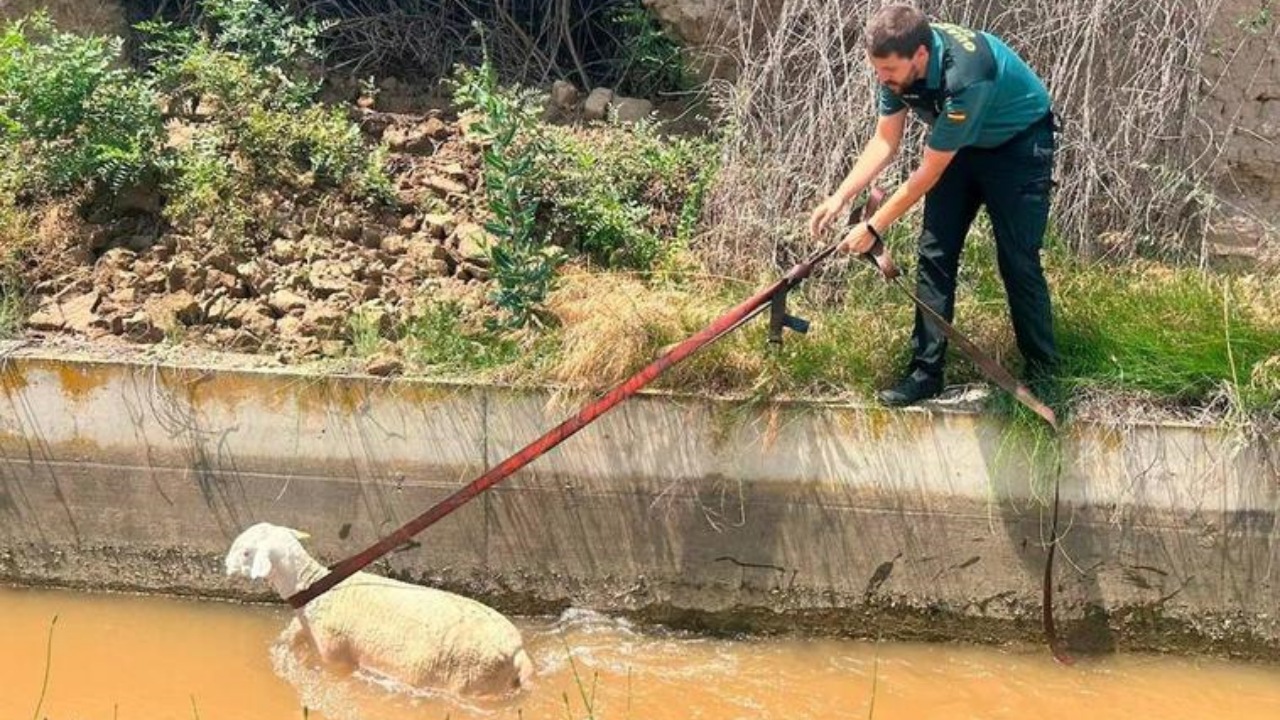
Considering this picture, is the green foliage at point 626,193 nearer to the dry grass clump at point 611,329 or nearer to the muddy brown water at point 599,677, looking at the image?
the dry grass clump at point 611,329

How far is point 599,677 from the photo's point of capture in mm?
4918

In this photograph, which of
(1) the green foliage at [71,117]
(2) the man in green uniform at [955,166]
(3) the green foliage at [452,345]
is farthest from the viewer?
(1) the green foliage at [71,117]

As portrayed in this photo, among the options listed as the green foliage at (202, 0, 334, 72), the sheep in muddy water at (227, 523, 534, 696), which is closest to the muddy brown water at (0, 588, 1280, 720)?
the sheep in muddy water at (227, 523, 534, 696)

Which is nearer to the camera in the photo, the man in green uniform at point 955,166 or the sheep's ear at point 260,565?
the man in green uniform at point 955,166

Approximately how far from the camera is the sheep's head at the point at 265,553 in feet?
15.1

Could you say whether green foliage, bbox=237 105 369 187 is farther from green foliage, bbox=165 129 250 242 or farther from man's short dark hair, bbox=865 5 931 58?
man's short dark hair, bbox=865 5 931 58

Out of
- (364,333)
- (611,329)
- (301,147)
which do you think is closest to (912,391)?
(611,329)

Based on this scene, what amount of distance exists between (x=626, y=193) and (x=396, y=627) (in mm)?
2651

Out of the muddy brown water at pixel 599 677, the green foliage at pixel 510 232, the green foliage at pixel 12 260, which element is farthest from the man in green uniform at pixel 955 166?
the green foliage at pixel 12 260

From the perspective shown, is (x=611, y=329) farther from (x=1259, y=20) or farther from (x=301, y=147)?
(x=1259, y=20)

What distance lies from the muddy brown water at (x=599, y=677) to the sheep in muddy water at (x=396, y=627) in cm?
8

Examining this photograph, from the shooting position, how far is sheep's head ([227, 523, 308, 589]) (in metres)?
4.62

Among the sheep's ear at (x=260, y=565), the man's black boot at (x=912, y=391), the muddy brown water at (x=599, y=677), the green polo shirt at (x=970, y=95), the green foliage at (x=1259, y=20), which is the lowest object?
the muddy brown water at (x=599, y=677)

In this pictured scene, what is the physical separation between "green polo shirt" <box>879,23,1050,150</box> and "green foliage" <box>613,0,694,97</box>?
2.61m
